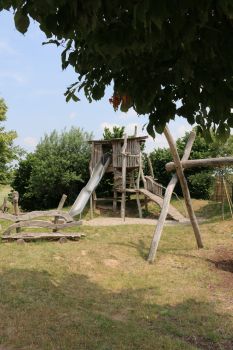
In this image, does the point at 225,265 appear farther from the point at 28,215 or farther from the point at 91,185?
the point at 91,185

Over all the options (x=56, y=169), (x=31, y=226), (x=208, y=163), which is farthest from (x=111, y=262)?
(x=56, y=169)

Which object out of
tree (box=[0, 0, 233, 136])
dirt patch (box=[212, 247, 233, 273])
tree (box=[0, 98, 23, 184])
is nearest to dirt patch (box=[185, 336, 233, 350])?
tree (box=[0, 0, 233, 136])

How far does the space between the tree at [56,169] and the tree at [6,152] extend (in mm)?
3393

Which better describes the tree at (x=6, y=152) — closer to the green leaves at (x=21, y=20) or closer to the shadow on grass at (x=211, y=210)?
the shadow on grass at (x=211, y=210)

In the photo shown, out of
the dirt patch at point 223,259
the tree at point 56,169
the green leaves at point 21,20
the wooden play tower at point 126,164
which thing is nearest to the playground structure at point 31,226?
the dirt patch at point 223,259

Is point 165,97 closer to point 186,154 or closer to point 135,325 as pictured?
point 135,325

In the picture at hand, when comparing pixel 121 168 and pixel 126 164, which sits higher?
pixel 126 164

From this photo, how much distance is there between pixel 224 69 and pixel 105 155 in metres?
19.5

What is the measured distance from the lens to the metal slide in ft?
62.7

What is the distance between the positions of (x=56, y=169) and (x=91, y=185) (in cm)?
434

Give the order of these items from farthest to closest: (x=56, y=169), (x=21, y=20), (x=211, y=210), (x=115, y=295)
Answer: (x=56, y=169)
(x=211, y=210)
(x=115, y=295)
(x=21, y=20)

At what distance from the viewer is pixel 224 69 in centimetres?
322

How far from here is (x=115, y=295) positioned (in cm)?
816

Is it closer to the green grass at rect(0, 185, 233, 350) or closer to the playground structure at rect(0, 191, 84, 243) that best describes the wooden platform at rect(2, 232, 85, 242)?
the playground structure at rect(0, 191, 84, 243)
